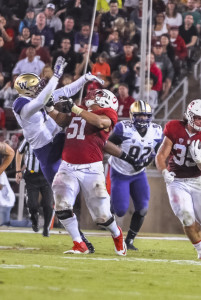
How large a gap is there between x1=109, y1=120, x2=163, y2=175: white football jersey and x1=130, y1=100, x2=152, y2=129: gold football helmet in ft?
0.30

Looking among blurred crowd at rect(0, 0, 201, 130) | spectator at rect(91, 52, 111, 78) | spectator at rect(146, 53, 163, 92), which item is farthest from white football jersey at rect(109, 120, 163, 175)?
spectator at rect(91, 52, 111, 78)

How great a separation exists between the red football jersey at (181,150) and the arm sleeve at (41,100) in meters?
1.23

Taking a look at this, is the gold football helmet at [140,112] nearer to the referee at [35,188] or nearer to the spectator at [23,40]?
the referee at [35,188]

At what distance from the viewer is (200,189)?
825cm

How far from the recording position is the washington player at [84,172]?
782 centimetres

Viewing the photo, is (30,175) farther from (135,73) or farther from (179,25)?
(179,25)

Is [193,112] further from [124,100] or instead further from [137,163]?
[124,100]

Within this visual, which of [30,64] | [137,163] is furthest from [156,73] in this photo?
[137,163]

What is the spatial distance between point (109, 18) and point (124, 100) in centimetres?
251

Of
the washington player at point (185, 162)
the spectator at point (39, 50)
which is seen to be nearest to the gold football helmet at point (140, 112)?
the washington player at point (185, 162)

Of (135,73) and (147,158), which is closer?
(147,158)

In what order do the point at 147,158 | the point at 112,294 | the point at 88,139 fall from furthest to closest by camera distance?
1. the point at 147,158
2. the point at 88,139
3. the point at 112,294

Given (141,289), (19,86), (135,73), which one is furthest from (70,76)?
(141,289)

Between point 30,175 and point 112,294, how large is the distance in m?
7.19
